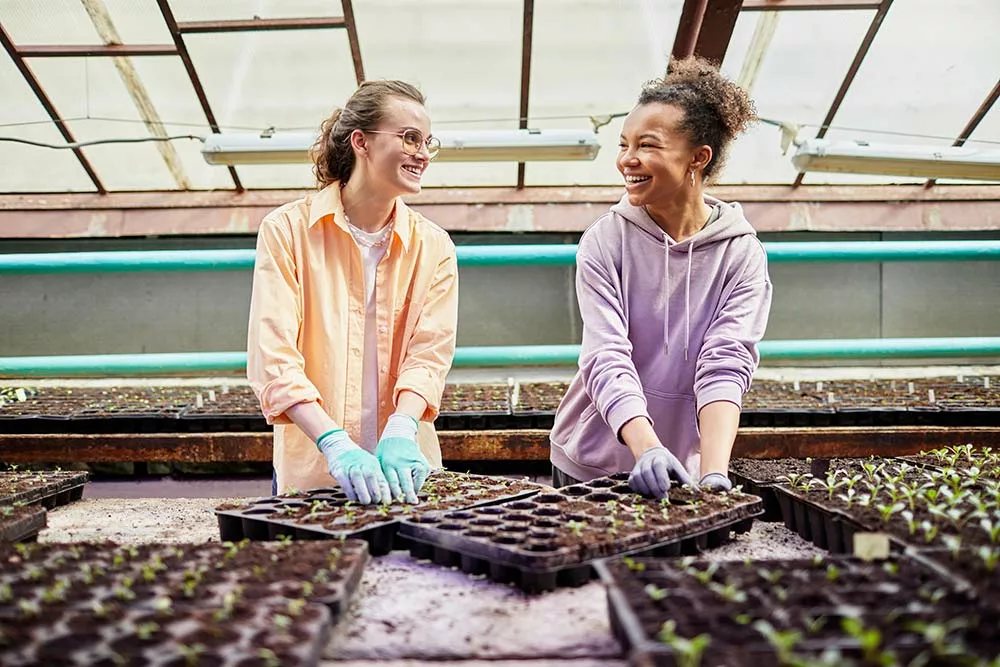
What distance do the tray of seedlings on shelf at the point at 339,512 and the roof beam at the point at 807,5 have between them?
12.5ft

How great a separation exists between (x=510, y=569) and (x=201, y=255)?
6.85ft

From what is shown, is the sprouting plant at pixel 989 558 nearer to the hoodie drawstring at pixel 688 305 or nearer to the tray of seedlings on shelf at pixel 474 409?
the hoodie drawstring at pixel 688 305

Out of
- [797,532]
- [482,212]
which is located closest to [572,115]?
[482,212]

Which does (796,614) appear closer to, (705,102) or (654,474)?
(654,474)

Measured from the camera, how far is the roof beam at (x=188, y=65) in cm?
470

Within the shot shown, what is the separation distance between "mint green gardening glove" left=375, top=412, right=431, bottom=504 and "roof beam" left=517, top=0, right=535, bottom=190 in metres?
3.40

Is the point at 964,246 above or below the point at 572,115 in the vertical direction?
below

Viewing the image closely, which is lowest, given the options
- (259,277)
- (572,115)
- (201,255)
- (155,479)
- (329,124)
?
(155,479)

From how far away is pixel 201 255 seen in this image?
2.97m

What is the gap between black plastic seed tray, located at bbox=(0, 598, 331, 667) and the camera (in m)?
0.84

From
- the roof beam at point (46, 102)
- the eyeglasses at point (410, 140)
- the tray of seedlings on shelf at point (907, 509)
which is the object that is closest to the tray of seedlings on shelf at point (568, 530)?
the tray of seedlings on shelf at point (907, 509)

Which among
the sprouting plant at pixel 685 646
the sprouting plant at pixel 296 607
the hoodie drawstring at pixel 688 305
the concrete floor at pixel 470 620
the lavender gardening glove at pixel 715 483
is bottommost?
the concrete floor at pixel 470 620

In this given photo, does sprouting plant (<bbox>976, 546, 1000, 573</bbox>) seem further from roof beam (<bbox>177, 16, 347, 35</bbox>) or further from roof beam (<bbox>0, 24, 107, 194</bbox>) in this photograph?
roof beam (<bbox>0, 24, 107, 194</bbox>)

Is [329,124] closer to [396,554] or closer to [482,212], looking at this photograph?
[396,554]
